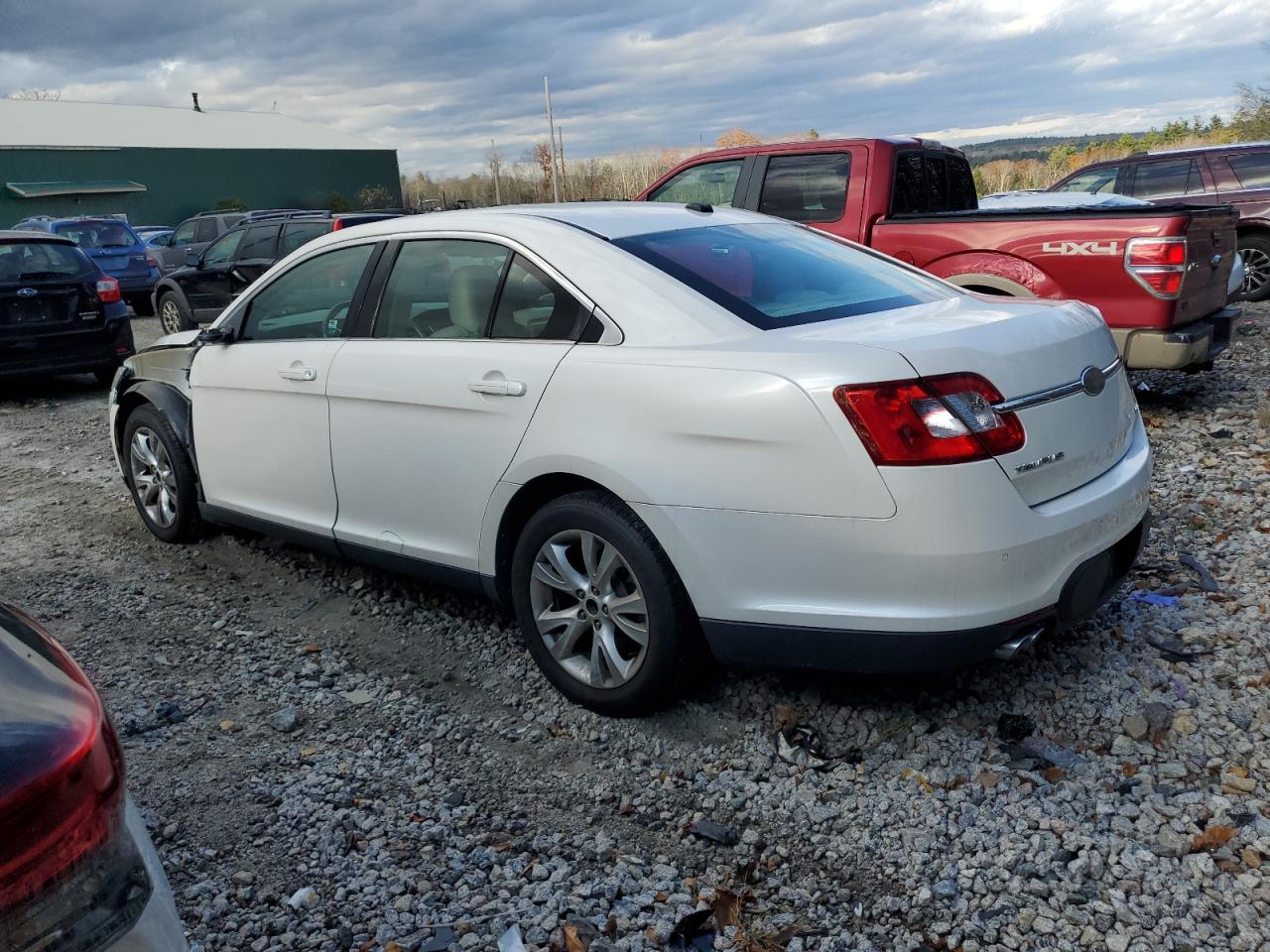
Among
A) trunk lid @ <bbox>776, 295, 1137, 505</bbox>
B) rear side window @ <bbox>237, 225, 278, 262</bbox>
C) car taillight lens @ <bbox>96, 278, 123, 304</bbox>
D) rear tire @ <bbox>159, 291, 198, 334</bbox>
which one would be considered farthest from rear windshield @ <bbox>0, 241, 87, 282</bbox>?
trunk lid @ <bbox>776, 295, 1137, 505</bbox>

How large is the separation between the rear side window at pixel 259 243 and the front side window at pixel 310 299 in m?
9.77

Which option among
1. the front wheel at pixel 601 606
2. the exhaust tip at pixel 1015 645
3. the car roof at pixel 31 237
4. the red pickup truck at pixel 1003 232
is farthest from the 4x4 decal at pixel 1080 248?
the car roof at pixel 31 237

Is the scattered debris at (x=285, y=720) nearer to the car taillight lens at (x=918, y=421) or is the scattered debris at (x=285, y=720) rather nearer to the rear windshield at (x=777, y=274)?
the rear windshield at (x=777, y=274)

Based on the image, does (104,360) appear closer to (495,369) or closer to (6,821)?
(495,369)

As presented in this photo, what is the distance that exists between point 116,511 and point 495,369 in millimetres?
3886

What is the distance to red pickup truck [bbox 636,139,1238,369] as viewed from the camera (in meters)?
6.32

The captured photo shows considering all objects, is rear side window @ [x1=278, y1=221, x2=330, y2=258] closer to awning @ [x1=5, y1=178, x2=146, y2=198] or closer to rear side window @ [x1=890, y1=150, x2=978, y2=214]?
rear side window @ [x1=890, y1=150, x2=978, y2=214]

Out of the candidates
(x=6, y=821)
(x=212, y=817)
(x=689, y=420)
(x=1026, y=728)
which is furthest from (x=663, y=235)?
(x=6, y=821)

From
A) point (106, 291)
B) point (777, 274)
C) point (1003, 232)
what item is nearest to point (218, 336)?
point (777, 274)

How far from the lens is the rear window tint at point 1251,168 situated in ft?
38.7

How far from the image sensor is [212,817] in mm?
3139

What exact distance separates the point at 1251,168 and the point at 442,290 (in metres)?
11.3

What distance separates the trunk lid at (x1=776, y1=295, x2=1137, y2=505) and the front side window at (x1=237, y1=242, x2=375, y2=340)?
2105 mm

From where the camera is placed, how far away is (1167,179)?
1238 cm
